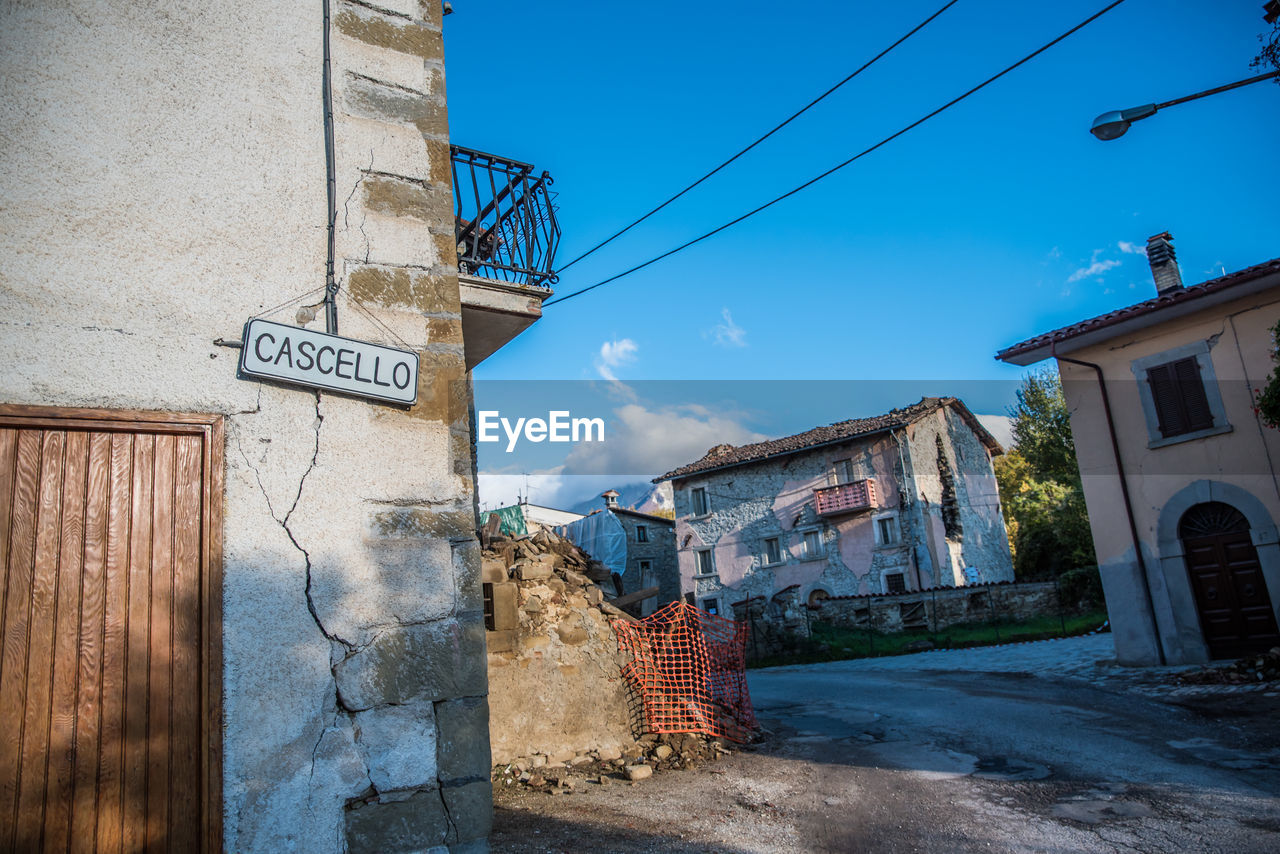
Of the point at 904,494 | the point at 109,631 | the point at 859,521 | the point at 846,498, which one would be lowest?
the point at 109,631

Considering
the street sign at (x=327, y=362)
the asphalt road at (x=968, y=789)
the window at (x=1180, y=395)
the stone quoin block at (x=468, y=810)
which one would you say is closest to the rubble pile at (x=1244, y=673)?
the asphalt road at (x=968, y=789)

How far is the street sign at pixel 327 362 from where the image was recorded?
10.7 feet

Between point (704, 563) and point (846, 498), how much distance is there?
714 cm

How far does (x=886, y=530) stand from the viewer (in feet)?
97.8

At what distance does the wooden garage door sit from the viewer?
2.72 metres

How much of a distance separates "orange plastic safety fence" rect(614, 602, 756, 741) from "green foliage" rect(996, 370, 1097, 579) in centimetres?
2270

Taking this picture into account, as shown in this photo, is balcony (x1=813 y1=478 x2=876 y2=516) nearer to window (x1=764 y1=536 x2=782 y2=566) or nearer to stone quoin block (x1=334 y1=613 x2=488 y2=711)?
window (x1=764 y1=536 x2=782 y2=566)

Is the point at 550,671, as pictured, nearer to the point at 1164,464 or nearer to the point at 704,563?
the point at 1164,464

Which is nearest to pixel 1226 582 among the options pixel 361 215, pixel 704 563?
pixel 361 215

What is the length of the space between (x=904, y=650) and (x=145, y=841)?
19.5 m

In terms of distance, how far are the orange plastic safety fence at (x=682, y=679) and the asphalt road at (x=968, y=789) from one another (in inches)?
22.3

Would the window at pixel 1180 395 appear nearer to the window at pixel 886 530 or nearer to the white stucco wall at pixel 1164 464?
the white stucco wall at pixel 1164 464

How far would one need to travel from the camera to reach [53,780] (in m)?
2.71

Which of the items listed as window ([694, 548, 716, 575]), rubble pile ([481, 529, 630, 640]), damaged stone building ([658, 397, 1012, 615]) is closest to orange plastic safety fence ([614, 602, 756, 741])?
rubble pile ([481, 529, 630, 640])
